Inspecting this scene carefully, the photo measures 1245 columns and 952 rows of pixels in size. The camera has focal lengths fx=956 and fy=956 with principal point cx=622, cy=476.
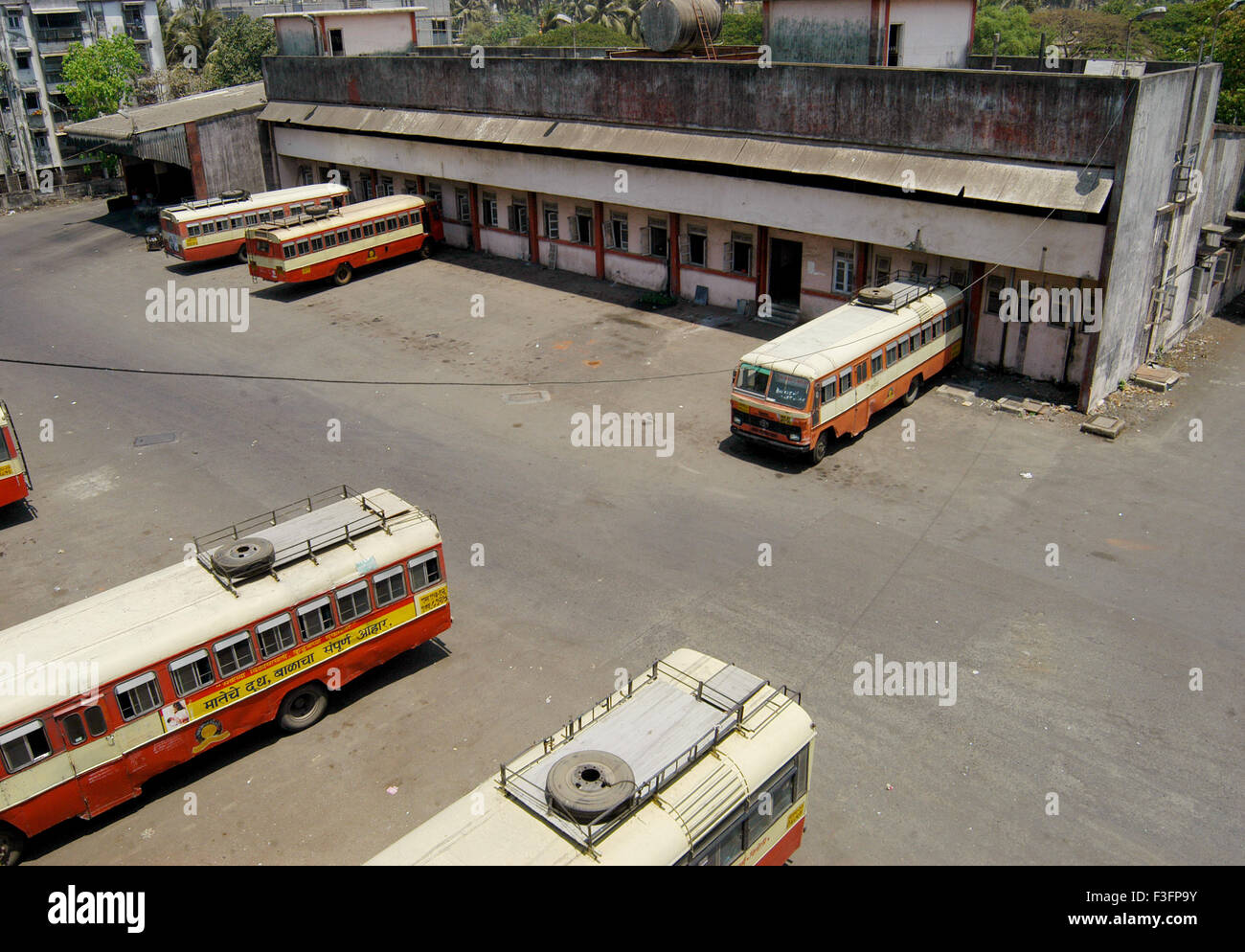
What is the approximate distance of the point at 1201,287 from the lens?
28.4 m

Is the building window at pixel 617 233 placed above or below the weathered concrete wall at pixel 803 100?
below

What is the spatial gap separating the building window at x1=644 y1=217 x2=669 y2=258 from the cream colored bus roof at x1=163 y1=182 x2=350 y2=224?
14.5m

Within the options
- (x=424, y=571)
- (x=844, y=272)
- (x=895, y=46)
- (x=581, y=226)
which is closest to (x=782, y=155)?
(x=844, y=272)

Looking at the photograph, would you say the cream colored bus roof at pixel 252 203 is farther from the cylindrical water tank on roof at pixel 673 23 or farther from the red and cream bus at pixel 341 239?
the cylindrical water tank on roof at pixel 673 23

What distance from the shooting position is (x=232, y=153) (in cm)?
4488

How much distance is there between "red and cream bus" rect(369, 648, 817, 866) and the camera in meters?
9.03

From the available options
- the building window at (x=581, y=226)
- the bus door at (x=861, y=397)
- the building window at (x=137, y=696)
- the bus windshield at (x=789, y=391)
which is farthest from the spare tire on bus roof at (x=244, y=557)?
the building window at (x=581, y=226)

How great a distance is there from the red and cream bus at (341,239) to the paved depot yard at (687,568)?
13.7 ft

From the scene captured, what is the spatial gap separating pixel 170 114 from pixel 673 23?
27316 mm

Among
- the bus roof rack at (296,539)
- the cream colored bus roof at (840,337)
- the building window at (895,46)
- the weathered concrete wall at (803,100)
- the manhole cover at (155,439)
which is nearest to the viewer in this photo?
the bus roof rack at (296,539)

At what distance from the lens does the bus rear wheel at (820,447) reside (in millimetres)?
21609

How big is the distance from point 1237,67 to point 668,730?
42.4m

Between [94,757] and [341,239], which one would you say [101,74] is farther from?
[94,757]

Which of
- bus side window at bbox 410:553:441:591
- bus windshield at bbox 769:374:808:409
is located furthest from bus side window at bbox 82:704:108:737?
bus windshield at bbox 769:374:808:409
